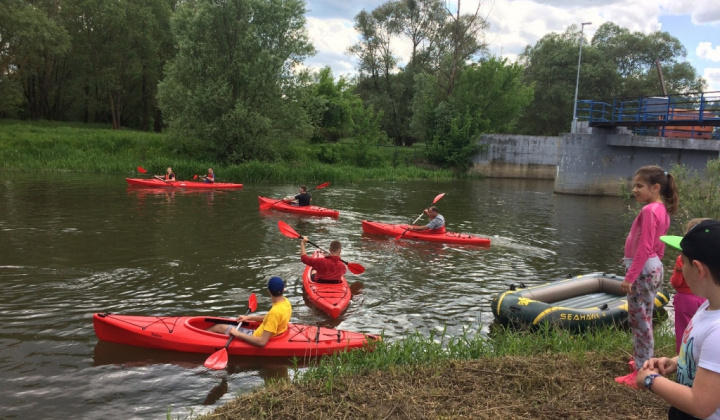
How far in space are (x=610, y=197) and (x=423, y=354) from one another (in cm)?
2335

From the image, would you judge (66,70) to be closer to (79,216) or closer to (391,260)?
(79,216)

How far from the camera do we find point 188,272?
8945mm

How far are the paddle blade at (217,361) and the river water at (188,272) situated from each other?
→ 0.47 ft

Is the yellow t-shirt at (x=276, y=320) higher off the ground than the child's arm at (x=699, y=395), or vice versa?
the child's arm at (x=699, y=395)

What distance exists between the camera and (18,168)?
2373 centimetres

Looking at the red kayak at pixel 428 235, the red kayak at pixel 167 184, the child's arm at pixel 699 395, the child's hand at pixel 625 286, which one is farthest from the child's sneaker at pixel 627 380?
the red kayak at pixel 167 184

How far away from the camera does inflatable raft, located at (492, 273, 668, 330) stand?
6289 millimetres

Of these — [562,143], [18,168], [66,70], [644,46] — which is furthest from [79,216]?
[644,46]

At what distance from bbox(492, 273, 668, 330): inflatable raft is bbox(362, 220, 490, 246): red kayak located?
4.37 metres

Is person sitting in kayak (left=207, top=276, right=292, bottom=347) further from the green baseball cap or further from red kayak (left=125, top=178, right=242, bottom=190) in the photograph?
red kayak (left=125, top=178, right=242, bottom=190)

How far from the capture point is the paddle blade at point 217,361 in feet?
17.4

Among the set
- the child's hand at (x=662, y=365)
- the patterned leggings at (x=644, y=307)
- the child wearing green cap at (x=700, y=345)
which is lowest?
the patterned leggings at (x=644, y=307)

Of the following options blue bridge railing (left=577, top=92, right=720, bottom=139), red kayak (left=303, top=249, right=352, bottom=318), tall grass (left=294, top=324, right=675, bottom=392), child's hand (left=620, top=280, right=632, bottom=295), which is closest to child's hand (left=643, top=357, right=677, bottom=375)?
child's hand (left=620, top=280, right=632, bottom=295)

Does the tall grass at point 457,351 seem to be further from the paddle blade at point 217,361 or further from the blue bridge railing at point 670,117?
the blue bridge railing at point 670,117
